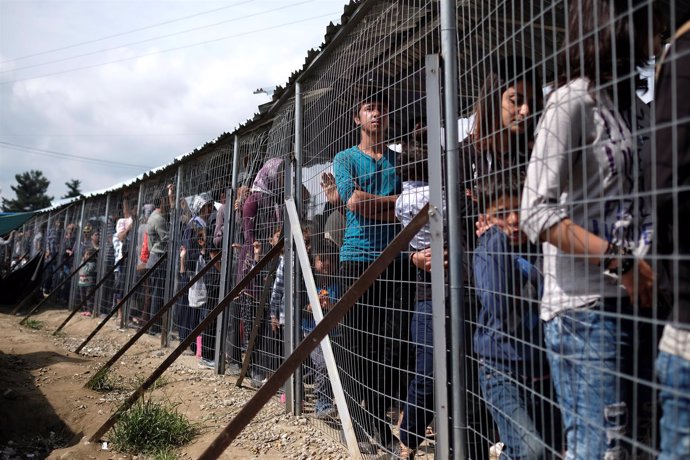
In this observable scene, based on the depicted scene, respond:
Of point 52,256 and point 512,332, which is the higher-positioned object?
point 52,256

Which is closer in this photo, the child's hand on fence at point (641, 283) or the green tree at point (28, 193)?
the child's hand on fence at point (641, 283)

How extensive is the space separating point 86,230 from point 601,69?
39.8 ft

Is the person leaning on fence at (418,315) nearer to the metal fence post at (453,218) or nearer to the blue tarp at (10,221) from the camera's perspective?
the metal fence post at (453,218)

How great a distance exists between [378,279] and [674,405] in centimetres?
162

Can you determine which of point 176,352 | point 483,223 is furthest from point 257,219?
point 483,223

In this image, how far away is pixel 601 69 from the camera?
1.46 m

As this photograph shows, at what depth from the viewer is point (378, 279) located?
2.71m

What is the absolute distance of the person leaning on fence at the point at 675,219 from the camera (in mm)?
1173

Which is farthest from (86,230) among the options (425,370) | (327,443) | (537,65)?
(537,65)

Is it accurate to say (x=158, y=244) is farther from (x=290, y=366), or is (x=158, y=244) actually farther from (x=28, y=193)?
(x=28, y=193)

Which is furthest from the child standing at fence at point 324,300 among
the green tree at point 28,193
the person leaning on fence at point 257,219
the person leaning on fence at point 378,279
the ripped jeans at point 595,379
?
the green tree at point 28,193

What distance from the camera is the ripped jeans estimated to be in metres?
1.42

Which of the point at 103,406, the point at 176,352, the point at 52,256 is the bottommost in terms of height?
the point at 103,406

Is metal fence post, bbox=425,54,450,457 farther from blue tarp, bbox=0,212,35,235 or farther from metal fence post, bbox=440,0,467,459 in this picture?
blue tarp, bbox=0,212,35,235
